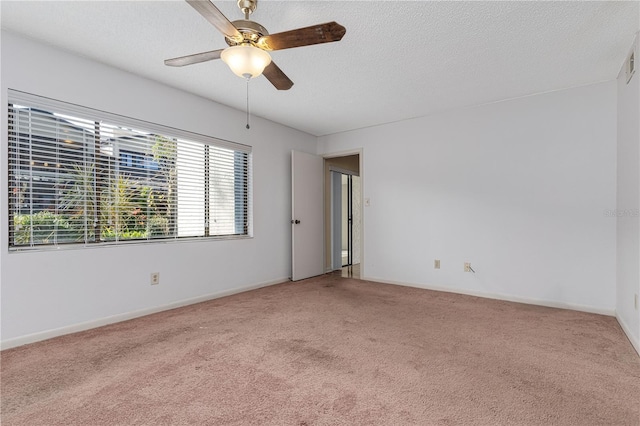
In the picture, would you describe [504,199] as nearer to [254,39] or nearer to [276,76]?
[276,76]

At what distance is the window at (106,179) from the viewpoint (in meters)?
2.46

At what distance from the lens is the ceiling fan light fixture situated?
1.81 m

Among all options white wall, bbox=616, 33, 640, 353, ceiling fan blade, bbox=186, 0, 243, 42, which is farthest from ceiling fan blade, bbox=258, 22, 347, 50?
white wall, bbox=616, 33, 640, 353

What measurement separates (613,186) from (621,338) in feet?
4.95

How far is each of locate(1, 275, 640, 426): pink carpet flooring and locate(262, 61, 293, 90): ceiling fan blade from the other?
198 cm

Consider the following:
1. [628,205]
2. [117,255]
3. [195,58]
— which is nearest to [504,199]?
[628,205]

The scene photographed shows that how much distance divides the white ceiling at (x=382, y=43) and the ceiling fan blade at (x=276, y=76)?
0.37 m

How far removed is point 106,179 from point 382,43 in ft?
8.95

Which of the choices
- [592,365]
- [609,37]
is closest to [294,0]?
[609,37]

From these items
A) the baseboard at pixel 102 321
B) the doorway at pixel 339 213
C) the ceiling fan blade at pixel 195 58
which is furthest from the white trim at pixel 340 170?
the ceiling fan blade at pixel 195 58

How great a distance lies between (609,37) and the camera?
7.87ft

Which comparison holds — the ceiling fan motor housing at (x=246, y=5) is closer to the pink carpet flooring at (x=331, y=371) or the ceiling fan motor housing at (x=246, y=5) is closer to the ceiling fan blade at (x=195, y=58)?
the ceiling fan blade at (x=195, y=58)

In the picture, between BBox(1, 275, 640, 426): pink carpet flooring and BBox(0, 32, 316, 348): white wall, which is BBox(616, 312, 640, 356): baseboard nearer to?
BBox(1, 275, 640, 426): pink carpet flooring

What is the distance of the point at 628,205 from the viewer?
268cm
